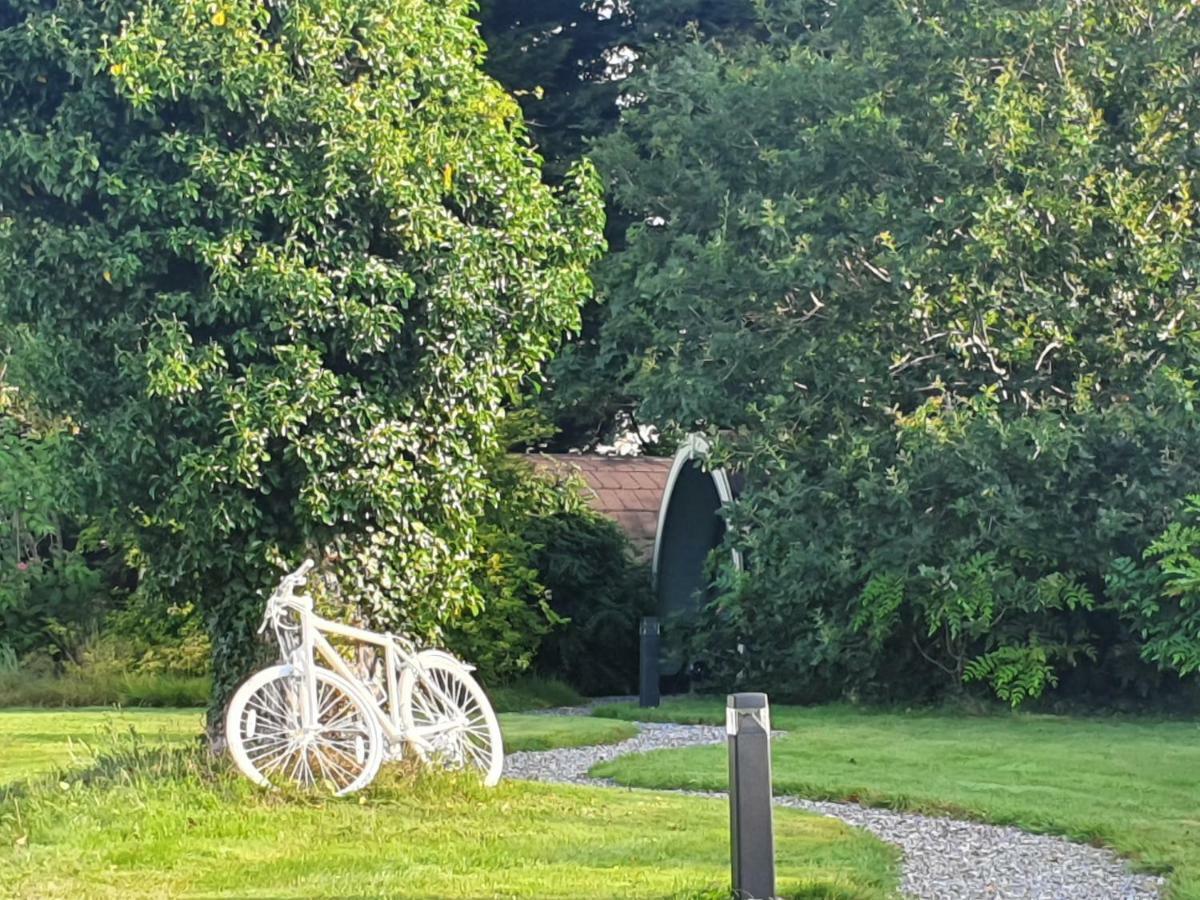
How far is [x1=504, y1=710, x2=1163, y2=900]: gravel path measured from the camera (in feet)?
21.7

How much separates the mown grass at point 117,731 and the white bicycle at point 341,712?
6.75 feet

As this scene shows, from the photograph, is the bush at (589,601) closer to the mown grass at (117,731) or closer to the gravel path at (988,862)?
the mown grass at (117,731)

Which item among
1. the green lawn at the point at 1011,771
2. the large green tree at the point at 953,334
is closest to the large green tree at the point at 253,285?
the green lawn at the point at 1011,771

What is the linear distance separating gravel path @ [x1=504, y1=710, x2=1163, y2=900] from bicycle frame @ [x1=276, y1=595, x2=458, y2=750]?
2.05 m

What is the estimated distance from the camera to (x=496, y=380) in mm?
9977

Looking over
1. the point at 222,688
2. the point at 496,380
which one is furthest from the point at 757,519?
the point at 222,688

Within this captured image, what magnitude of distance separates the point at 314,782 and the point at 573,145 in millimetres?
18230

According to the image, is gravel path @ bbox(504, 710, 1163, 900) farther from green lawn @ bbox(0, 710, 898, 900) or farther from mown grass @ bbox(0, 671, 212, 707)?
mown grass @ bbox(0, 671, 212, 707)

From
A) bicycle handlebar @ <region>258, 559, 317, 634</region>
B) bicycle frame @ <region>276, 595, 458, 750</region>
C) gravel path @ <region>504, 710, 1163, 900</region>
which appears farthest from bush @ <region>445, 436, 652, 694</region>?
bicycle handlebar @ <region>258, 559, 317, 634</region>

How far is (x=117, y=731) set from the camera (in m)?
11.5

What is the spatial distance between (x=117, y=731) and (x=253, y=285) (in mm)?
4119

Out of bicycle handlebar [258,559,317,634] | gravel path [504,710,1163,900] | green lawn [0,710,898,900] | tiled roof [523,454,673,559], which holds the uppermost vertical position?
tiled roof [523,454,673,559]

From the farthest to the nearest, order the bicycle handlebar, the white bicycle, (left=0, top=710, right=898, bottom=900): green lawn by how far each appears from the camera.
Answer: the bicycle handlebar, the white bicycle, (left=0, top=710, right=898, bottom=900): green lawn

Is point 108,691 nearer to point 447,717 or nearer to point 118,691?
point 118,691
